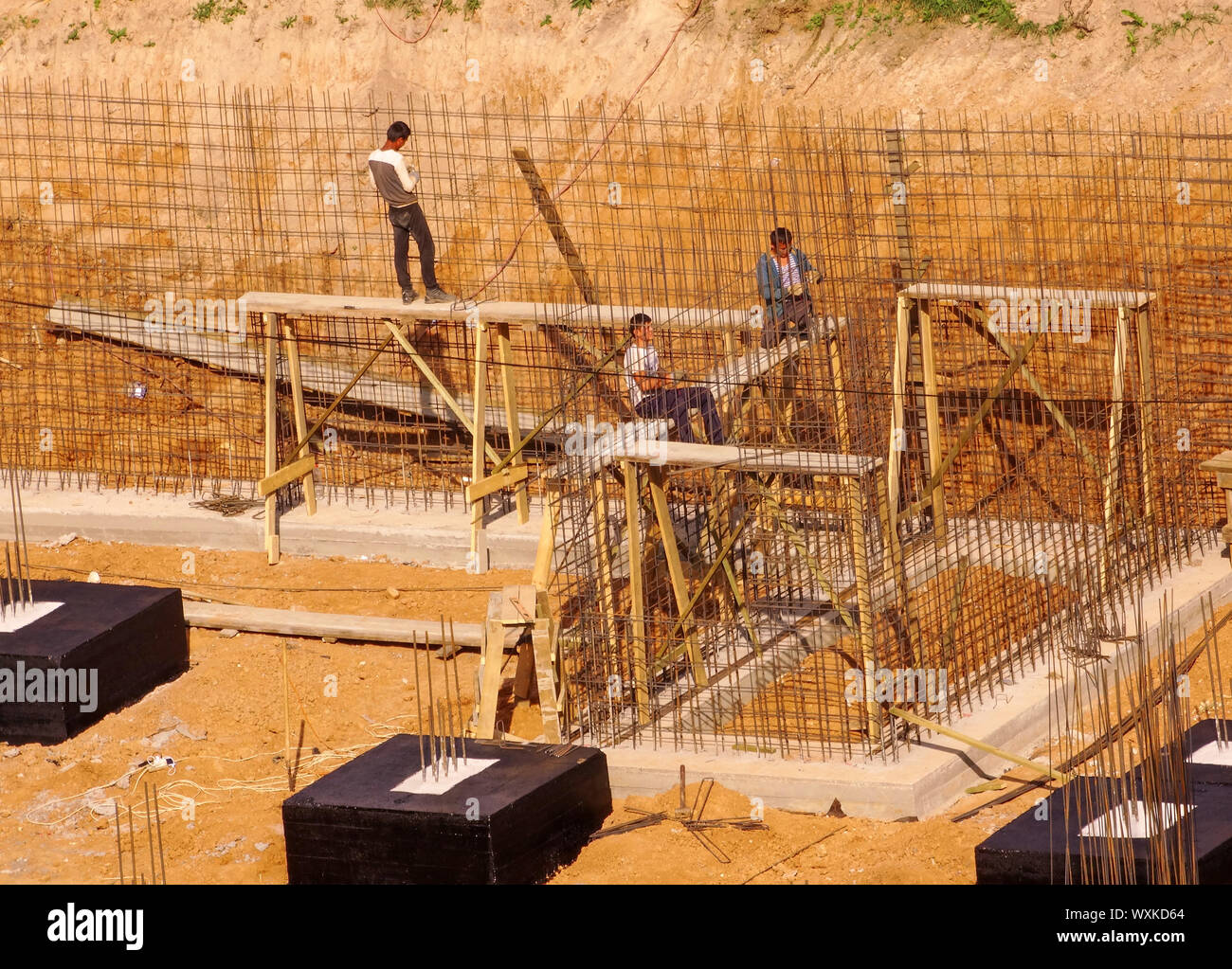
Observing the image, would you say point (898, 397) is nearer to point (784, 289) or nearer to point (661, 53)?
point (784, 289)

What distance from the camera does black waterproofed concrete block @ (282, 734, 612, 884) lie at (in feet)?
31.2

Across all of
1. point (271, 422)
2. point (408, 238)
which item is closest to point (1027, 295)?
point (408, 238)

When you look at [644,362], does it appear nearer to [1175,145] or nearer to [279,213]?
[279,213]

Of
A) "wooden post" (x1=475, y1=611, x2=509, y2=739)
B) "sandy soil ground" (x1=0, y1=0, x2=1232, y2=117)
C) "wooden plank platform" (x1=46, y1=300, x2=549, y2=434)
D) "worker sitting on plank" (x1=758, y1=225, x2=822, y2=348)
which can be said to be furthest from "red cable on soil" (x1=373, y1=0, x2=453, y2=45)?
"wooden post" (x1=475, y1=611, x2=509, y2=739)

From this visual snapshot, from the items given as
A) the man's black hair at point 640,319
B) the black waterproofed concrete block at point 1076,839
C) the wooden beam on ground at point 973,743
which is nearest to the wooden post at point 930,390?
the man's black hair at point 640,319

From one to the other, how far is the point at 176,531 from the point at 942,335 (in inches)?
241

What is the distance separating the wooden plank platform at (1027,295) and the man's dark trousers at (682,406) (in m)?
1.80

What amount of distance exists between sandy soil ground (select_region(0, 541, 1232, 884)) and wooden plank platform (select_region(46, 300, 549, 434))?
200cm

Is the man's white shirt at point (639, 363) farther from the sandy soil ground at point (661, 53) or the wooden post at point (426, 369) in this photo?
the sandy soil ground at point (661, 53)

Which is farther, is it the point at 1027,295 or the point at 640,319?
the point at 1027,295

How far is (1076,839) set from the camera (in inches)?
337

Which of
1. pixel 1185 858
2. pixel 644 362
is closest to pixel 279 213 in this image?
pixel 644 362

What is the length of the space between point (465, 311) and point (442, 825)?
548 centimetres

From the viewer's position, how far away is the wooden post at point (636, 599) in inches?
428
